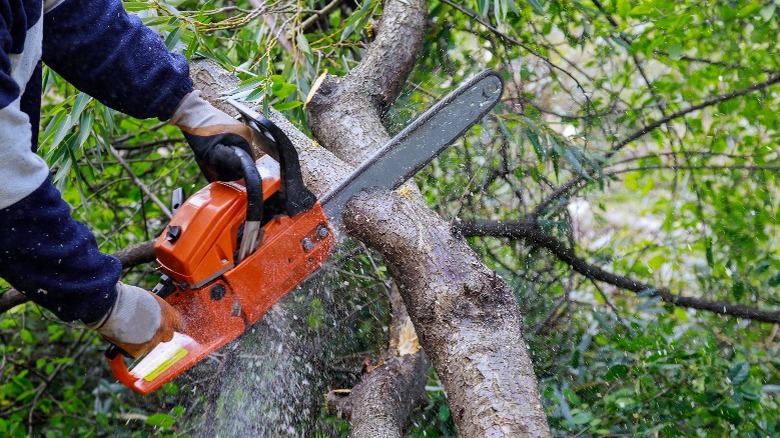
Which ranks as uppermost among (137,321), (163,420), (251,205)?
(251,205)

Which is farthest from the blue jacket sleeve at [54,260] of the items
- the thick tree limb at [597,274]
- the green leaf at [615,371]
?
the green leaf at [615,371]

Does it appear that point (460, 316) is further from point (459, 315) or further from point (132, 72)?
point (132, 72)

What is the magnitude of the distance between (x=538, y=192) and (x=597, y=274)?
0.56 meters

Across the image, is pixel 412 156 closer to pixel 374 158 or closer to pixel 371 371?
pixel 374 158

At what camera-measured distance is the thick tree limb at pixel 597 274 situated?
3035 mm

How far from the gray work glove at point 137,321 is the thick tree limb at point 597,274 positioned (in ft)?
4.28

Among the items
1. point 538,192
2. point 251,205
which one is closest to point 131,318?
point 251,205

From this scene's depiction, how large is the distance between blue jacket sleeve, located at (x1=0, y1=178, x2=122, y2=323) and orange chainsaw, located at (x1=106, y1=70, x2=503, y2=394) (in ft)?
0.79

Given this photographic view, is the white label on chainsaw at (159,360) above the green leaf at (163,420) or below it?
above

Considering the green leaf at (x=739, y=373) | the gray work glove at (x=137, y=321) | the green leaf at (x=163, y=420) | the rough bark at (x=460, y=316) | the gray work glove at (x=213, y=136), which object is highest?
the gray work glove at (x=213, y=136)

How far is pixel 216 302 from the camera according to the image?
7.09ft

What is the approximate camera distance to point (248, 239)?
215cm

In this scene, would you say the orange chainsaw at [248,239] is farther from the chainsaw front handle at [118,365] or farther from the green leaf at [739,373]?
the green leaf at [739,373]

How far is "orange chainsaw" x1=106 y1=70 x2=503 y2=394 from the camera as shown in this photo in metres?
2.10
